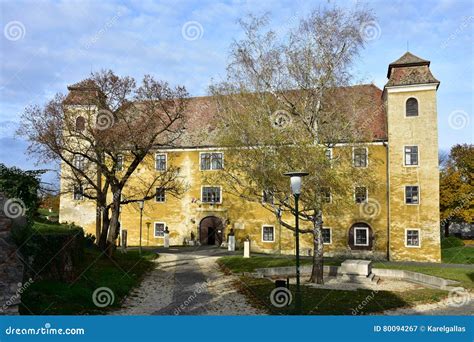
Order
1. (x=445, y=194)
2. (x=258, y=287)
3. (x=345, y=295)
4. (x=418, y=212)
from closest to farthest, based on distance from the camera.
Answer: (x=345, y=295)
(x=258, y=287)
(x=418, y=212)
(x=445, y=194)

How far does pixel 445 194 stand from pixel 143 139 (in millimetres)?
33783

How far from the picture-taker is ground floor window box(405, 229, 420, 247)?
1180 inches

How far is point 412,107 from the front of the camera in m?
30.7

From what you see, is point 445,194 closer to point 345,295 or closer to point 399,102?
point 399,102

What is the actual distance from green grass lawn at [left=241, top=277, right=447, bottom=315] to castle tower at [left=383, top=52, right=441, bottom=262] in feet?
44.1

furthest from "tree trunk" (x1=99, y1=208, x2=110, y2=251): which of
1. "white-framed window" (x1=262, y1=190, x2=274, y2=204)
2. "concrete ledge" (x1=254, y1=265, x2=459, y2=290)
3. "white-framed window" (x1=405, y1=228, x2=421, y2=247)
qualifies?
"white-framed window" (x1=405, y1=228, x2=421, y2=247)

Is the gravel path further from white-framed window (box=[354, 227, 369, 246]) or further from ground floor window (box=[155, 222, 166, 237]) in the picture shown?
white-framed window (box=[354, 227, 369, 246])

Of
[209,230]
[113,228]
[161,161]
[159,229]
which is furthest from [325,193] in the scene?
[161,161]

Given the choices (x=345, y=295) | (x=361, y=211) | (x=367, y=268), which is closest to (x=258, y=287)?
(x=345, y=295)

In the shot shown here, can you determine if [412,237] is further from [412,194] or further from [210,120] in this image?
[210,120]

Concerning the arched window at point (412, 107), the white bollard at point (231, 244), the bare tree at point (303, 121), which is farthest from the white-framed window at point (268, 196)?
the arched window at point (412, 107)

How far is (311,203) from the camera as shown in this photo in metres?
17.5

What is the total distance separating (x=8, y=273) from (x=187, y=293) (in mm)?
6872

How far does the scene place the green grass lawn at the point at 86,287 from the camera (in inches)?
452
